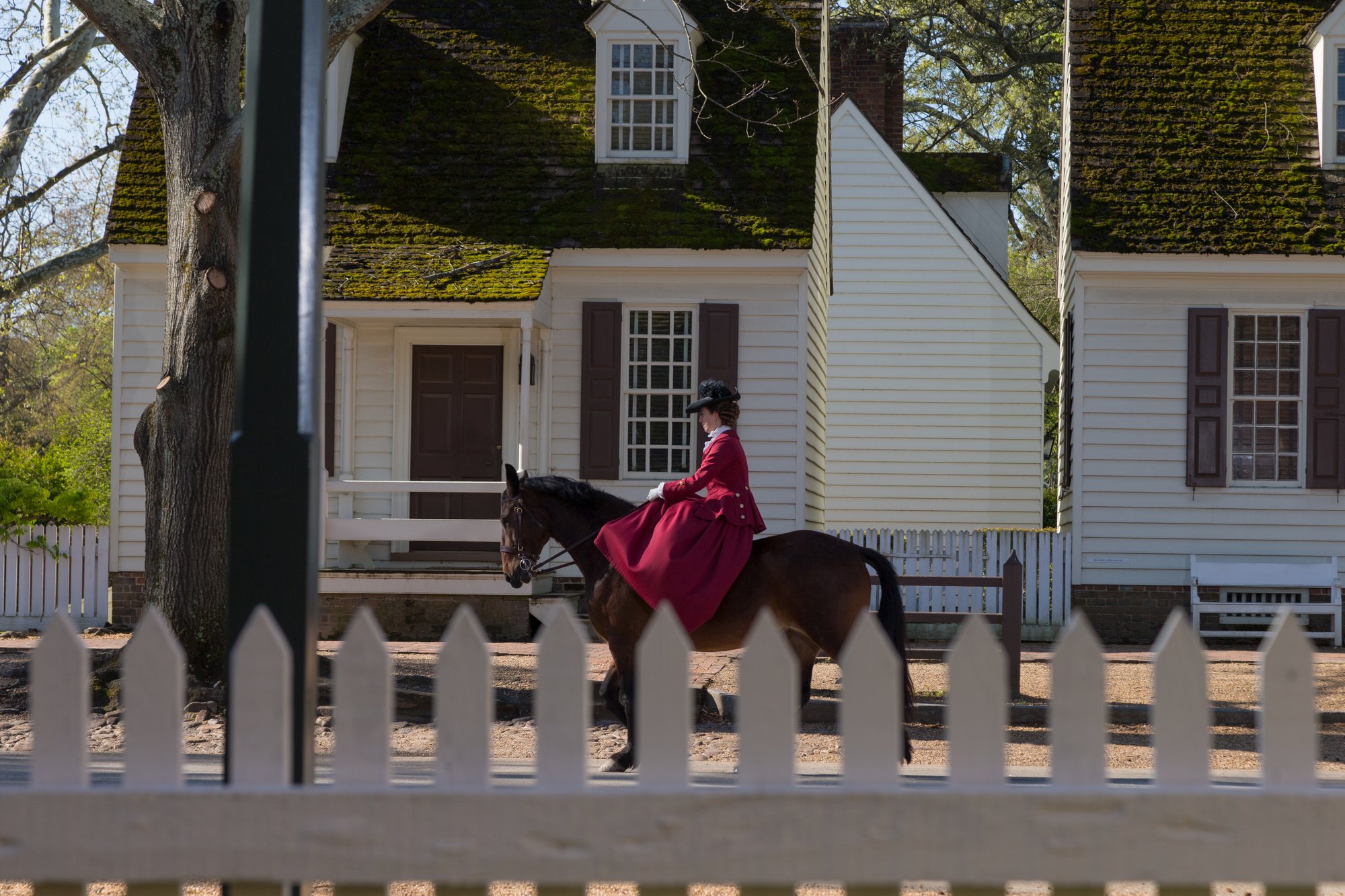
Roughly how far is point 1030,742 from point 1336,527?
8.22 m

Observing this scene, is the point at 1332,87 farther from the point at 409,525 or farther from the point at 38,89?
the point at 38,89

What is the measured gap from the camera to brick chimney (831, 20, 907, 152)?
22.8 metres

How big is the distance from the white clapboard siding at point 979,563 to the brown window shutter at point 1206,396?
5.63 ft

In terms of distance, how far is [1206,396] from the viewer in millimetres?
15078

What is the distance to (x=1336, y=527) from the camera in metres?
14.9

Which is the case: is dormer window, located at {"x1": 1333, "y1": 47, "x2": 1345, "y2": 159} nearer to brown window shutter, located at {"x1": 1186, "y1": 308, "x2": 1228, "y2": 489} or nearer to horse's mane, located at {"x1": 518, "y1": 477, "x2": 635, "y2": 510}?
brown window shutter, located at {"x1": 1186, "y1": 308, "x2": 1228, "y2": 489}

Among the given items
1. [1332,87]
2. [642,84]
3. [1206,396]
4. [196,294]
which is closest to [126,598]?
[196,294]

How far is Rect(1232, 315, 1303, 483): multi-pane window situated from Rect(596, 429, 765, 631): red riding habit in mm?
9686

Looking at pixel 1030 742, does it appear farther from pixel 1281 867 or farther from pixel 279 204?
pixel 279 204

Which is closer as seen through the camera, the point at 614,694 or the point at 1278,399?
the point at 614,694

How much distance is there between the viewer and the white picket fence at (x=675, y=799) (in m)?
2.28

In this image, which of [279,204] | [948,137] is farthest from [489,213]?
[948,137]

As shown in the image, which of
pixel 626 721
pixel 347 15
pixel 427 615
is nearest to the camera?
pixel 626 721

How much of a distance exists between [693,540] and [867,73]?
689 inches
